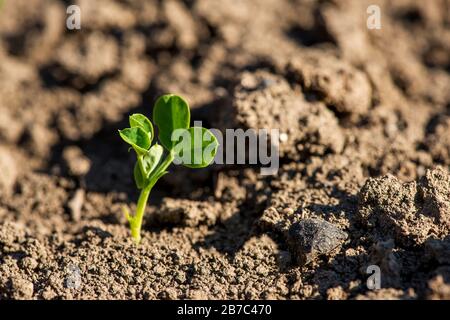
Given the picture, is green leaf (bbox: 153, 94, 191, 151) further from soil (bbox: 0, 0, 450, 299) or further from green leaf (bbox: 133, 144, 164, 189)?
soil (bbox: 0, 0, 450, 299)

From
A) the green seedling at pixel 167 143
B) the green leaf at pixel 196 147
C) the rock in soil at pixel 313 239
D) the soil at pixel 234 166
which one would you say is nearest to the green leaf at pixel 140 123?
the green seedling at pixel 167 143

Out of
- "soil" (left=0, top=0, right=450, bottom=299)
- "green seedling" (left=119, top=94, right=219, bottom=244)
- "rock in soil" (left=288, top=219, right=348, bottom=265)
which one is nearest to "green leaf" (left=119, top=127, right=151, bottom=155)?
"green seedling" (left=119, top=94, right=219, bottom=244)

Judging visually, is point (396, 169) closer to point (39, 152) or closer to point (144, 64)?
point (144, 64)

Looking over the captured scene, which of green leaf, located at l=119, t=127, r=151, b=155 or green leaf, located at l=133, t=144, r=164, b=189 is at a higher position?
green leaf, located at l=119, t=127, r=151, b=155

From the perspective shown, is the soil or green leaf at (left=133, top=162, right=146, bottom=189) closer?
the soil

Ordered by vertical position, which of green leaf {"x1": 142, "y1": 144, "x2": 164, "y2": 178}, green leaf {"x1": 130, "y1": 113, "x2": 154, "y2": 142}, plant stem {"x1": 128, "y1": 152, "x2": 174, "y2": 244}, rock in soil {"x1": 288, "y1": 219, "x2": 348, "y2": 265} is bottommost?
rock in soil {"x1": 288, "y1": 219, "x2": 348, "y2": 265}

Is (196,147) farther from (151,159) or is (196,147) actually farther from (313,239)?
(313,239)
